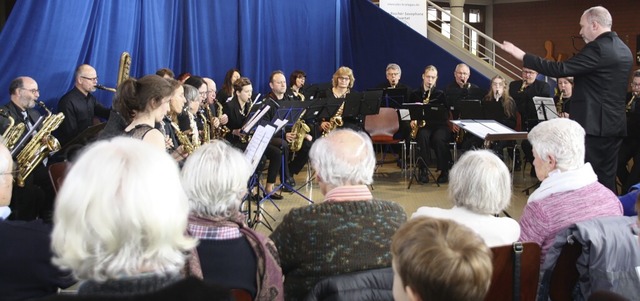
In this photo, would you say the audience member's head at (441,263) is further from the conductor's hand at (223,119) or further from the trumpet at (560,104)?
the trumpet at (560,104)

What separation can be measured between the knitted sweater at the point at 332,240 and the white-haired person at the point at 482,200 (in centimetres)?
30

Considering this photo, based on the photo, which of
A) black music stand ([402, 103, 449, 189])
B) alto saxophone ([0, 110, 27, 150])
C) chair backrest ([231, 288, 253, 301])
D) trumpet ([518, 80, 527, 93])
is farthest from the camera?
trumpet ([518, 80, 527, 93])

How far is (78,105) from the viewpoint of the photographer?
575 centimetres

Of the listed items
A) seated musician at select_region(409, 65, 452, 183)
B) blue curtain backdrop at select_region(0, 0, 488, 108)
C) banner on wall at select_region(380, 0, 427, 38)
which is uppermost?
banner on wall at select_region(380, 0, 427, 38)

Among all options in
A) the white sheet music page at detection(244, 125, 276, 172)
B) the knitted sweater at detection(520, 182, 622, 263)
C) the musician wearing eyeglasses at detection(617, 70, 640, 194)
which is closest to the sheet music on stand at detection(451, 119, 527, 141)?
the musician wearing eyeglasses at detection(617, 70, 640, 194)

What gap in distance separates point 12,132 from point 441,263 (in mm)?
4266

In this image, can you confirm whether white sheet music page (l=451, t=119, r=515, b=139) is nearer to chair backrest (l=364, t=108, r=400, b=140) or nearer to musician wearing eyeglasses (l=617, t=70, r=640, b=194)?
musician wearing eyeglasses (l=617, t=70, r=640, b=194)

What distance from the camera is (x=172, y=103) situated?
4969 millimetres

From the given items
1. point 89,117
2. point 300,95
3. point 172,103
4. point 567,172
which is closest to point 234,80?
point 300,95

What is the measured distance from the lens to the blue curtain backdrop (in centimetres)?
575

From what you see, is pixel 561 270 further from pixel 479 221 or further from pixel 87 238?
pixel 87 238

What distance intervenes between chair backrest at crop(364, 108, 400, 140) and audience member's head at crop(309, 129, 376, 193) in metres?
5.50

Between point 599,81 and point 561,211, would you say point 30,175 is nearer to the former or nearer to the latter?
point 561,211

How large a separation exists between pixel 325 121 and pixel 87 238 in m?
6.30
